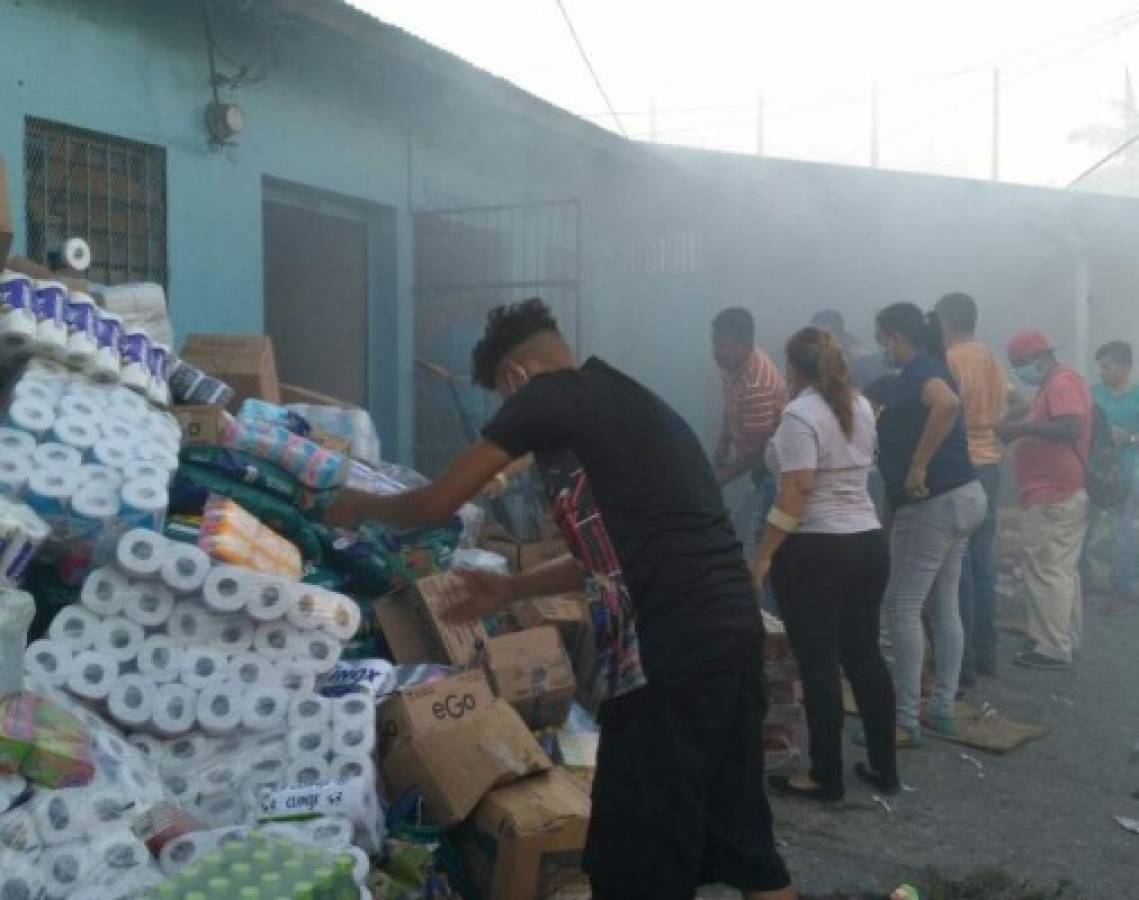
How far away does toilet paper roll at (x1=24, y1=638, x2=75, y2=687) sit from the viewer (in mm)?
3684

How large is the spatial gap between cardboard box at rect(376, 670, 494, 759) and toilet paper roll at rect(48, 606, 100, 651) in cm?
90

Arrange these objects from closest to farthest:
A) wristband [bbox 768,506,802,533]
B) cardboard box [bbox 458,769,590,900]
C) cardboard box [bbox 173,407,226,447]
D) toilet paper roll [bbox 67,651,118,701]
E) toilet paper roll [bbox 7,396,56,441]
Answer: cardboard box [bbox 458,769,590,900] → toilet paper roll [bbox 67,651,118,701] → toilet paper roll [bbox 7,396,56,441] → wristband [bbox 768,506,802,533] → cardboard box [bbox 173,407,226,447]

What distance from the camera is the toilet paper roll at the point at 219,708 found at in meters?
3.79

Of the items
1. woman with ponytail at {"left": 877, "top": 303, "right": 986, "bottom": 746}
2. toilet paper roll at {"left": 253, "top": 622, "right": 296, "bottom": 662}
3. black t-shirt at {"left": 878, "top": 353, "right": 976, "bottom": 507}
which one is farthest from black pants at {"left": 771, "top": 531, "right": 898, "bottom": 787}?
toilet paper roll at {"left": 253, "top": 622, "right": 296, "bottom": 662}

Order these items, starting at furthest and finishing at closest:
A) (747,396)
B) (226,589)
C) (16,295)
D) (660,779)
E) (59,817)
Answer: (747,396) < (16,295) < (226,589) < (59,817) < (660,779)

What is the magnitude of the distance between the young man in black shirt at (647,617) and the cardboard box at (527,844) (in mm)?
769

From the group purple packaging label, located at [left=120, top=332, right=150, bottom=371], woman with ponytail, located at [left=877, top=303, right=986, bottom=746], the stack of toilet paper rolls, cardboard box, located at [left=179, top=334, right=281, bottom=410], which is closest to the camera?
the stack of toilet paper rolls

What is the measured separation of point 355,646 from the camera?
457 cm

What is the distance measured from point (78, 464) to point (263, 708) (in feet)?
3.45

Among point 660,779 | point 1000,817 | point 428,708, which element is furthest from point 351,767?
point 1000,817

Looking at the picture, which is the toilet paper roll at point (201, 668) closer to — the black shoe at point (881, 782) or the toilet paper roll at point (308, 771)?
the toilet paper roll at point (308, 771)

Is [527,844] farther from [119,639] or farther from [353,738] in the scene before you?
[119,639]

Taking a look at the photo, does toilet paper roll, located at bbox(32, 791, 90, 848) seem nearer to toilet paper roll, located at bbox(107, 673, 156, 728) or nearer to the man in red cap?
toilet paper roll, located at bbox(107, 673, 156, 728)

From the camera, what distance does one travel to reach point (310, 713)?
380cm
